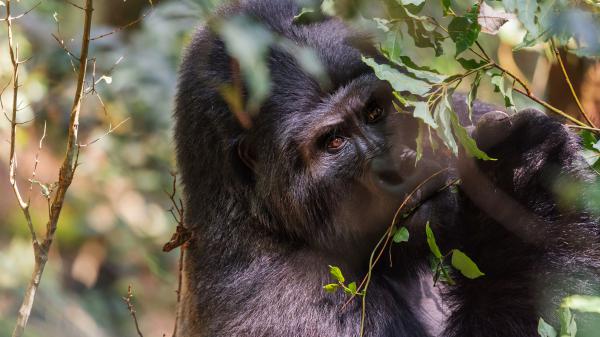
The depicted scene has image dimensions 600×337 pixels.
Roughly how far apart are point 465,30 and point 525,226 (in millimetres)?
873

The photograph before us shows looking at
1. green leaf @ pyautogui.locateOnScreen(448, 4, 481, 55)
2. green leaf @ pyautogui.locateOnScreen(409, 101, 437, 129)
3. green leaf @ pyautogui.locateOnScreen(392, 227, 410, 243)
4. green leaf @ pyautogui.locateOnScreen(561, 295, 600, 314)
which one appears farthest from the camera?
green leaf @ pyautogui.locateOnScreen(392, 227, 410, 243)

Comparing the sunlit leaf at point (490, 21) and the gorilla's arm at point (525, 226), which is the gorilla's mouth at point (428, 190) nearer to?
the gorilla's arm at point (525, 226)

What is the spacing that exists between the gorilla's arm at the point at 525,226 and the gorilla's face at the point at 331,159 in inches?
14.3

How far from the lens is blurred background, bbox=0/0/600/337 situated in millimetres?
5898

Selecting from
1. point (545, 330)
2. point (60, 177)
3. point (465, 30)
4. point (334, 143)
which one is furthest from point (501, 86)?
point (60, 177)

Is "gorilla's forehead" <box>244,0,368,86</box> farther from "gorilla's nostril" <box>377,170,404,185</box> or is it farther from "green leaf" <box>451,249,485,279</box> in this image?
"green leaf" <box>451,249,485,279</box>

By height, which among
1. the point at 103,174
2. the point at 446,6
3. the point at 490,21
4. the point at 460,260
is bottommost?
the point at 460,260

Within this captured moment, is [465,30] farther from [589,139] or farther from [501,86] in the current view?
[589,139]

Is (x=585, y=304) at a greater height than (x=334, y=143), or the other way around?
(x=334, y=143)

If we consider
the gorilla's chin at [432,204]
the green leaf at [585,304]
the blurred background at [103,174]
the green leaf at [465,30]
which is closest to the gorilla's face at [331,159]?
the gorilla's chin at [432,204]

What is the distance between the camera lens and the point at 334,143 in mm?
3387

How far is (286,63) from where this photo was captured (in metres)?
3.45

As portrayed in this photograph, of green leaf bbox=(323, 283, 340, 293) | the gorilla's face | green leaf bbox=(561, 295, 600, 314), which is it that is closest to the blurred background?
the gorilla's face

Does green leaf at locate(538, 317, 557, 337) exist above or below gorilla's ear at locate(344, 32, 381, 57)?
below
